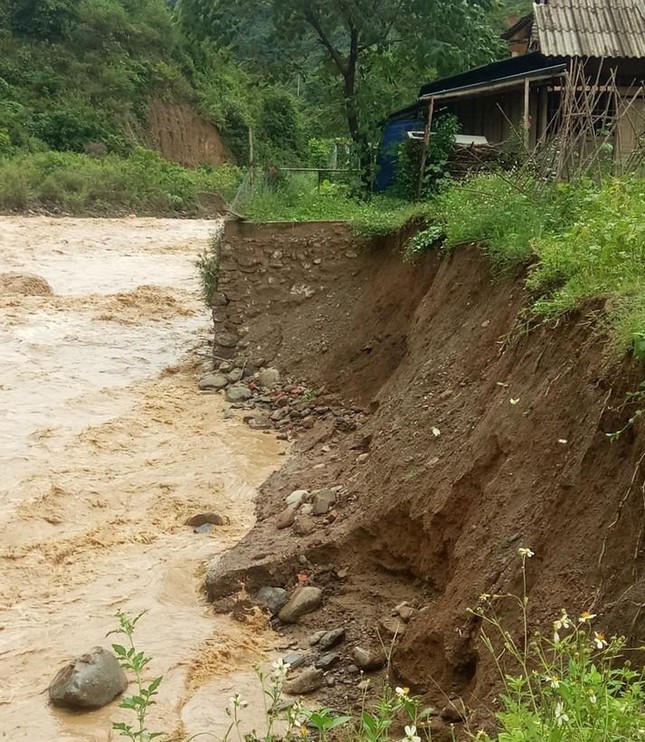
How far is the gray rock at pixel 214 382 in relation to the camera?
10562 mm

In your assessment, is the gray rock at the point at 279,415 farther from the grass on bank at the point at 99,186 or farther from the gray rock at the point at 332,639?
the grass on bank at the point at 99,186

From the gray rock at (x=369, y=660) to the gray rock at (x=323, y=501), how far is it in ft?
5.36

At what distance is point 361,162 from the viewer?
13281 millimetres

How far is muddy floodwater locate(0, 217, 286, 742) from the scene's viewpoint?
492 cm

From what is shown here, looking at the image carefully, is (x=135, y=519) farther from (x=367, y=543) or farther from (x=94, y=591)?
(x=367, y=543)

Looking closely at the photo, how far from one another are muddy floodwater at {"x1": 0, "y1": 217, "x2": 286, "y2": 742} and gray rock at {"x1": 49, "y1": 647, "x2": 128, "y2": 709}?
0.08 meters

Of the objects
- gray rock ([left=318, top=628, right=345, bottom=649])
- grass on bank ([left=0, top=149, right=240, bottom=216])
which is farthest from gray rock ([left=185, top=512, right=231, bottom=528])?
grass on bank ([left=0, top=149, right=240, bottom=216])

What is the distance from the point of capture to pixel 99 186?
92.8 feet

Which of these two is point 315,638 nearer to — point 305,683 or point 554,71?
point 305,683

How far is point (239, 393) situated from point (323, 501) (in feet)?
13.2

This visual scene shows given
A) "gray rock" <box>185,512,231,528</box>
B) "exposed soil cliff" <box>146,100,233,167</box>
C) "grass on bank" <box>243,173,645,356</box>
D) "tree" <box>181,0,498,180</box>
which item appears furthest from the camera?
"exposed soil cliff" <box>146,100,233,167</box>

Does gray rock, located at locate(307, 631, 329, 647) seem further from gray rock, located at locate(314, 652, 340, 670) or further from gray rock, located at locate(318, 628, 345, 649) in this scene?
gray rock, located at locate(314, 652, 340, 670)

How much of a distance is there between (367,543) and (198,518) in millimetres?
2041

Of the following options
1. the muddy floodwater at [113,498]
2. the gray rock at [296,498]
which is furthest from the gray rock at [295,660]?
the gray rock at [296,498]
